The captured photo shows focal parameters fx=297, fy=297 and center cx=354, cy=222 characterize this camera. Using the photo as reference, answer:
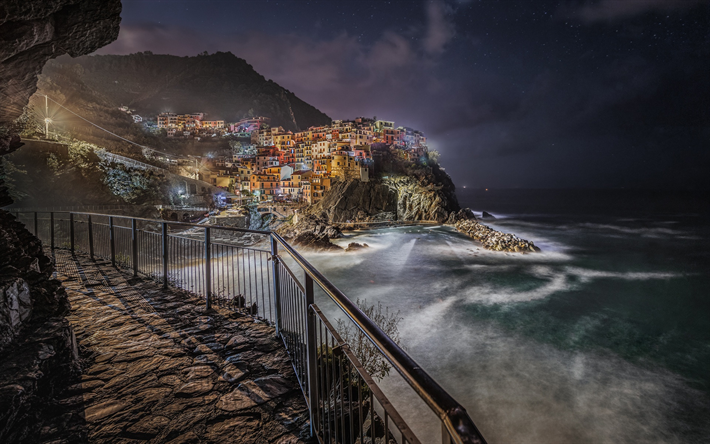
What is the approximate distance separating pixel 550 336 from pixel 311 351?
1854 cm

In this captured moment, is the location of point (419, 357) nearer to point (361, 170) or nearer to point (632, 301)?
point (632, 301)

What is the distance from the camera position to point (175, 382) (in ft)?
11.4

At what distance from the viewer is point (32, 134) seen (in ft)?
111

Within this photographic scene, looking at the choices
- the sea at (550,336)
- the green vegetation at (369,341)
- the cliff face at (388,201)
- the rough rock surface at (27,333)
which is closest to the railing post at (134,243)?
the rough rock surface at (27,333)

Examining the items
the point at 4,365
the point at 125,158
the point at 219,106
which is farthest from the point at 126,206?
the point at 219,106

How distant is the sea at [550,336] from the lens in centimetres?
1066

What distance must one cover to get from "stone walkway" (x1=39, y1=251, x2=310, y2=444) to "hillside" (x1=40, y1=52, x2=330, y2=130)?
13373 centimetres

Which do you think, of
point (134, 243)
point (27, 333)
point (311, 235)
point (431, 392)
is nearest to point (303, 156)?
point (311, 235)

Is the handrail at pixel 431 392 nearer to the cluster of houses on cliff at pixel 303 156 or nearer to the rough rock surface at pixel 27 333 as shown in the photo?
the rough rock surface at pixel 27 333

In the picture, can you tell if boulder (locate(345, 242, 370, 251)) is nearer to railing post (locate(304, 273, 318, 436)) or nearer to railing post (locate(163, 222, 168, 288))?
railing post (locate(163, 222, 168, 288))

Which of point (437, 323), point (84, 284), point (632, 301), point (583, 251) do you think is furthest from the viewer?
point (583, 251)

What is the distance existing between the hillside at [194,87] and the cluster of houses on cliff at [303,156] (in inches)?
1537

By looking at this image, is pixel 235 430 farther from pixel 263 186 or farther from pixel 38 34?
pixel 263 186

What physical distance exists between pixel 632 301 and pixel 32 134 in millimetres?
61084
